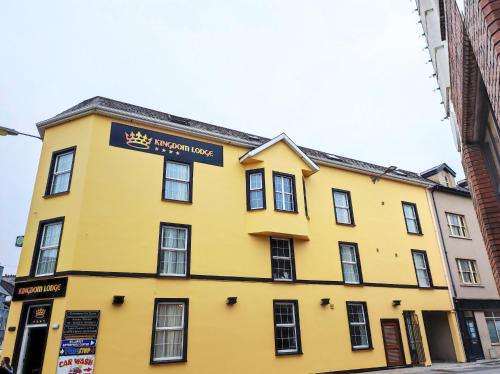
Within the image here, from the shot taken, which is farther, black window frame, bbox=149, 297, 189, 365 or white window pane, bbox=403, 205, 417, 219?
white window pane, bbox=403, 205, 417, 219

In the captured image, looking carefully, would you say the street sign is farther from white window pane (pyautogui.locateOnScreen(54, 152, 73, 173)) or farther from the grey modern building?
the grey modern building

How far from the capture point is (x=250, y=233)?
56.2ft

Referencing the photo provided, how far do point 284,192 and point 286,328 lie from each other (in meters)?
6.46

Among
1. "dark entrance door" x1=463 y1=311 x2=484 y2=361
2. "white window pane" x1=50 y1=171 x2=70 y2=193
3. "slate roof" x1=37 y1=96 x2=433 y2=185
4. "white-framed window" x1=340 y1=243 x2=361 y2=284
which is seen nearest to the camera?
"white window pane" x1=50 y1=171 x2=70 y2=193

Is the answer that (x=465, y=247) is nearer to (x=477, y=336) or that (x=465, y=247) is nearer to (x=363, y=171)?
(x=477, y=336)

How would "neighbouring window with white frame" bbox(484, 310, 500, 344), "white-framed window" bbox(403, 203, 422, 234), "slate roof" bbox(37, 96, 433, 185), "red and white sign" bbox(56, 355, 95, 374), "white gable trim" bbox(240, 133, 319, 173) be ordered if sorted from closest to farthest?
"red and white sign" bbox(56, 355, 95, 374), "slate roof" bbox(37, 96, 433, 185), "white gable trim" bbox(240, 133, 319, 173), "neighbouring window with white frame" bbox(484, 310, 500, 344), "white-framed window" bbox(403, 203, 422, 234)

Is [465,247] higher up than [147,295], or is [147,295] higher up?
[465,247]

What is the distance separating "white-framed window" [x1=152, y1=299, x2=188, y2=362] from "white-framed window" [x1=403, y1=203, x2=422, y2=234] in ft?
51.0

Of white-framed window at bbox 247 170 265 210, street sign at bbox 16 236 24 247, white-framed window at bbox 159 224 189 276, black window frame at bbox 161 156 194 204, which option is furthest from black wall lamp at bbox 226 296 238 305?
street sign at bbox 16 236 24 247

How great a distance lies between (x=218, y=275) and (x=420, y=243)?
14185mm

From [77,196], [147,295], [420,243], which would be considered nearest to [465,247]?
[420,243]

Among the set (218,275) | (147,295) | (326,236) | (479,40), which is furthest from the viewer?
(326,236)

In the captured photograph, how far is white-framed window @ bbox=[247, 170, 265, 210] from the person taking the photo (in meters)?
17.7

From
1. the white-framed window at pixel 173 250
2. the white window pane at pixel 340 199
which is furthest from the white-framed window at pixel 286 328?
the white window pane at pixel 340 199
